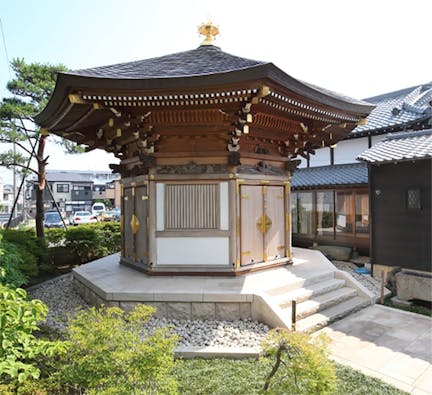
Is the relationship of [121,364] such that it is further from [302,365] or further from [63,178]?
[63,178]

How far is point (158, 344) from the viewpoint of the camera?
2.57m

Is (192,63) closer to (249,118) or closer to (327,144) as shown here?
(249,118)

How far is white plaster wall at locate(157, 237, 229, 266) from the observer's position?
5.98 meters

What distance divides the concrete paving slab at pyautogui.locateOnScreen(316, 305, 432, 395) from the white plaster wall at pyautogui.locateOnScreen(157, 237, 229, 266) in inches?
87.6

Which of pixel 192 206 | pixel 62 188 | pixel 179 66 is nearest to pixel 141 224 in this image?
pixel 192 206

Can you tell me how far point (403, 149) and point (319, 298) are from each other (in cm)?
410

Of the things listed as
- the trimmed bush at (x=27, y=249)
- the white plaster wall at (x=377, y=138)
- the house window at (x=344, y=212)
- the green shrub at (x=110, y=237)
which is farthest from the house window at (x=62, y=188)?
the white plaster wall at (x=377, y=138)

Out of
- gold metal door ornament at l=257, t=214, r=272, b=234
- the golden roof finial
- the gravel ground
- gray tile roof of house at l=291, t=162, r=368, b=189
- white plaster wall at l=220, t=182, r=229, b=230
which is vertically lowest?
the gravel ground

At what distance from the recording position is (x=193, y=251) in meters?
6.03

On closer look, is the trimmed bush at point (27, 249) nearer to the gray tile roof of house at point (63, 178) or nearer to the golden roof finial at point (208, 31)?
the golden roof finial at point (208, 31)

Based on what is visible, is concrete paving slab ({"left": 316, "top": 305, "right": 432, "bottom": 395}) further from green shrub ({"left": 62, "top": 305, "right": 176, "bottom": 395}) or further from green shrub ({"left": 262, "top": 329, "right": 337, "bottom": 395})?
green shrub ({"left": 62, "top": 305, "right": 176, "bottom": 395})

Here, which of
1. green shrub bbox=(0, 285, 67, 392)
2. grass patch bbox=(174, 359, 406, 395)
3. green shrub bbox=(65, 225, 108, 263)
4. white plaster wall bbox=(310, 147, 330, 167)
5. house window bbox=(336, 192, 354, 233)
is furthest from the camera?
white plaster wall bbox=(310, 147, 330, 167)

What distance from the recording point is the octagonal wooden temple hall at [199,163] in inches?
183

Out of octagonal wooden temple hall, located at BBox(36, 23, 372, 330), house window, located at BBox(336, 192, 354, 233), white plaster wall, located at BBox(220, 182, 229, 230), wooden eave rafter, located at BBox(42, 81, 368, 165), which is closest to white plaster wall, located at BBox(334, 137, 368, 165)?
house window, located at BBox(336, 192, 354, 233)
